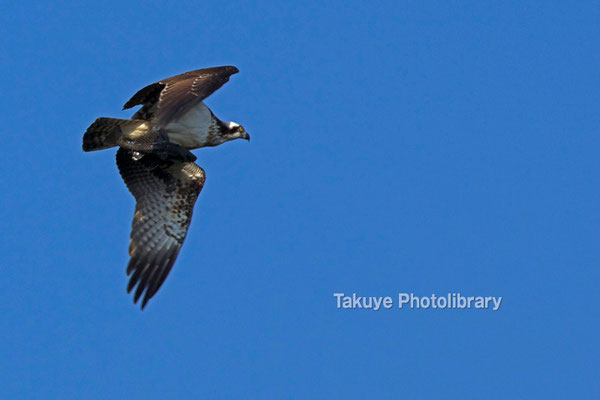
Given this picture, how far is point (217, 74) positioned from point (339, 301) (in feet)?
16.5

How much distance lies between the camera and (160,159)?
13445mm

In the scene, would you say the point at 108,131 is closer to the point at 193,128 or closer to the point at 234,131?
the point at 193,128

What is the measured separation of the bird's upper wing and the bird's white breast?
43 cm

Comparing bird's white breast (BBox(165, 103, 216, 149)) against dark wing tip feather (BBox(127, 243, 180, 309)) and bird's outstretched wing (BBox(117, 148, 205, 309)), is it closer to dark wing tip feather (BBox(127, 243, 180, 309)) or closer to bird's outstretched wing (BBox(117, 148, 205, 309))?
bird's outstretched wing (BBox(117, 148, 205, 309))

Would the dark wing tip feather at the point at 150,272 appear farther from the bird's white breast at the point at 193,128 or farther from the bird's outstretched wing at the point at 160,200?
the bird's white breast at the point at 193,128

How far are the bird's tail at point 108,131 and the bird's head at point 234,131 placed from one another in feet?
4.11

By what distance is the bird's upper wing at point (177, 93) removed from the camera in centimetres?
1146

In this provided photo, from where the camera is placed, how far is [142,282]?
12.5m

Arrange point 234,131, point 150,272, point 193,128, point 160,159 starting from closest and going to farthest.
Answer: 1. point 150,272
2. point 193,128
3. point 160,159
4. point 234,131

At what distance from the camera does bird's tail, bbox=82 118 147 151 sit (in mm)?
12688

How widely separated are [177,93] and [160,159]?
184 cm

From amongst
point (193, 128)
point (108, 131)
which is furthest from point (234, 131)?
point (108, 131)

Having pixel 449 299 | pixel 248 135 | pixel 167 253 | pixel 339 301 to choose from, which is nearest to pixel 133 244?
pixel 167 253

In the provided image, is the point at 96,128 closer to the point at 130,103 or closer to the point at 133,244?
the point at 130,103
